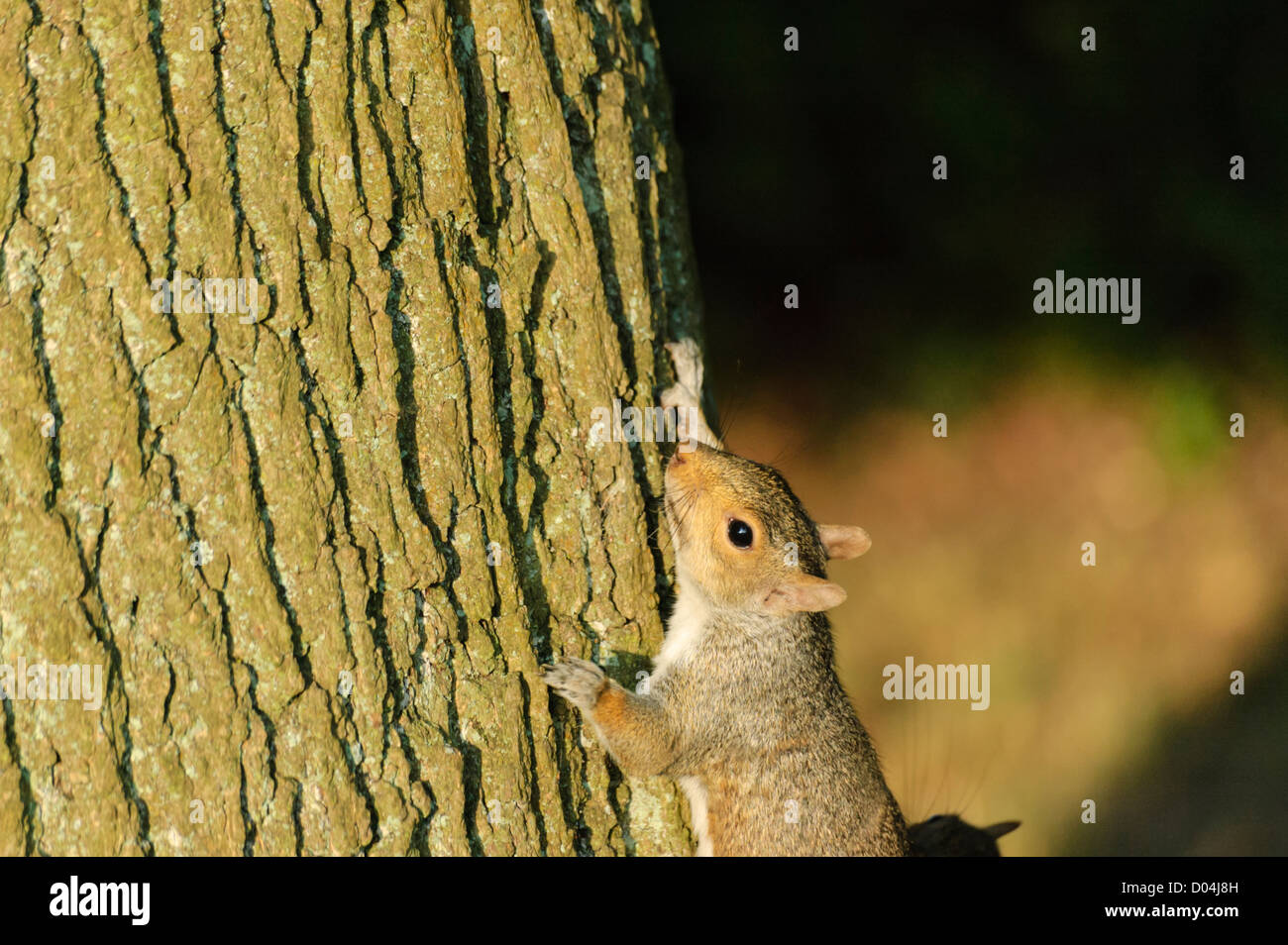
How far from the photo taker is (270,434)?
205 cm

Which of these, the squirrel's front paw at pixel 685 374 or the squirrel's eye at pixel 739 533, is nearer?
the squirrel's front paw at pixel 685 374

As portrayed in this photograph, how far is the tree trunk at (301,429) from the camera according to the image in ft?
6.30

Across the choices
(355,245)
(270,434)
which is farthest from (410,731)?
(355,245)

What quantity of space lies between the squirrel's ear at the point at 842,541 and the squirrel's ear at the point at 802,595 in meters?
0.40

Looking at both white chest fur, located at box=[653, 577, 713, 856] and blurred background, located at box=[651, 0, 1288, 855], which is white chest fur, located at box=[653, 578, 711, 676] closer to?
white chest fur, located at box=[653, 577, 713, 856]

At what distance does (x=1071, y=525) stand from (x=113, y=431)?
5070 mm

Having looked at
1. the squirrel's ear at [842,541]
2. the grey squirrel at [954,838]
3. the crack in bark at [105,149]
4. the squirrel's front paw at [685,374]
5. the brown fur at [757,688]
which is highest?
the crack in bark at [105,149]

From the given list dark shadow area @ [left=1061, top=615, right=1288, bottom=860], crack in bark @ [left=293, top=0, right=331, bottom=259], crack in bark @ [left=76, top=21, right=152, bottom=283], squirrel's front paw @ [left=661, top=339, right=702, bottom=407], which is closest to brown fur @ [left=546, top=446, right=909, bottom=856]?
squirrel's front paw @ [left=661, top=339, right=702, bottom=407]

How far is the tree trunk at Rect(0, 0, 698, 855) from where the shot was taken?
75.5 inches

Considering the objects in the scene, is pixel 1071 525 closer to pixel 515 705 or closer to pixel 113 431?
pixel 515 705

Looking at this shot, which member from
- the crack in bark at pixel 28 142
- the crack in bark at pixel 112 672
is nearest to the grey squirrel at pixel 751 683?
the crack in bark at pixel 112 672

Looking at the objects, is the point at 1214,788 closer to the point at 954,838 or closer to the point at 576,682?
the point at 954,838

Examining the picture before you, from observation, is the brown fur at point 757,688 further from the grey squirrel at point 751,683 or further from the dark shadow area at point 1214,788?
the dark shadow area at point 1214,788

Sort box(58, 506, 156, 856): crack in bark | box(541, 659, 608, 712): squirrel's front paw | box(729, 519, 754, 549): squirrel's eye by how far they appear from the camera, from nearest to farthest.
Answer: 1. box(58, 506, 156, 856): crack in bark
2. box(541, 659, 608, 712): squirrel's front paw
3. box(729, 519, 754, 549): squirrel's eye
